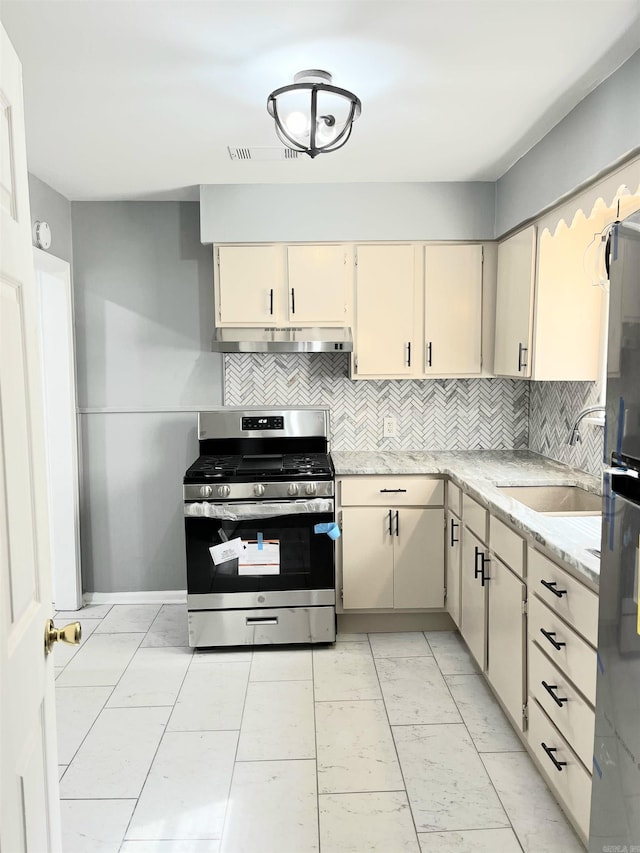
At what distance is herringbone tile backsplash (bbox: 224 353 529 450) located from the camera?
388 centimetres

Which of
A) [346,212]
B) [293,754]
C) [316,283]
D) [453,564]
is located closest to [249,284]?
[316,283]

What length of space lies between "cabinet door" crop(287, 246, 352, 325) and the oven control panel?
62 cm

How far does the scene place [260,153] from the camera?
2.79 meters

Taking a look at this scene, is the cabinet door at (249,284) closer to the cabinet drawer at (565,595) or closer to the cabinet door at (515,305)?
the cabinet door at (515,305)

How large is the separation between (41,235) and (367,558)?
2.31 metres

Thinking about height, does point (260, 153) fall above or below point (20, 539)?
above

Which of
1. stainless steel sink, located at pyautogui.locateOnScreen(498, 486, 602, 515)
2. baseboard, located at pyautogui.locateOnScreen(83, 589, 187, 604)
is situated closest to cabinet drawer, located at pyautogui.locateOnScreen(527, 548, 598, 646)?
stainless steel sink, located at pyautogui.locateOnScreen(498, 486, 602, 515)

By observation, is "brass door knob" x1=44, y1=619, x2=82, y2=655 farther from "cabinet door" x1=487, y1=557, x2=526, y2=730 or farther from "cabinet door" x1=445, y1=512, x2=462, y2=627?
"cabinet door" x1=445, y1=512, x2=462, y2=627

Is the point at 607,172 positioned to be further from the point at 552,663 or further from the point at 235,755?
the point at 235,755

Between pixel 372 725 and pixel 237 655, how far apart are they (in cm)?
92

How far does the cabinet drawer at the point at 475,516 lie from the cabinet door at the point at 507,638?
0.55 ft

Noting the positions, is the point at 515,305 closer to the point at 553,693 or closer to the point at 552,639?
the point at 552,639

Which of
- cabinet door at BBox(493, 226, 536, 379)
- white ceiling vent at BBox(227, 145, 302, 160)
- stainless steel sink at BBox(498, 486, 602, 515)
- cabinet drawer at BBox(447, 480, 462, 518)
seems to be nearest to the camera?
white ceiling vent at BBox(227, 145, 302, 160)

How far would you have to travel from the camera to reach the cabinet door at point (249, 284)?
3506mm
